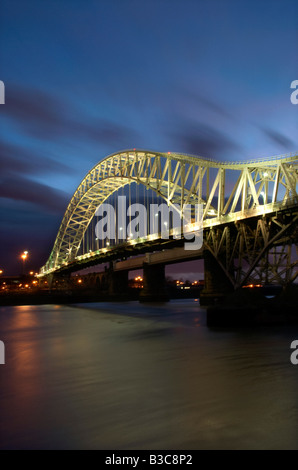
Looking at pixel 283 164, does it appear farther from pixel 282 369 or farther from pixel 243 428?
pixel 243 428

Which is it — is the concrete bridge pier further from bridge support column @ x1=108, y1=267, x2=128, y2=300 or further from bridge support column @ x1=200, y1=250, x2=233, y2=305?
bridge support column @ x1=200, y1=250, x2=233, y2=305

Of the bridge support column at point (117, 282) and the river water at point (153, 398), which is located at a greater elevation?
the bridge support column at point (117, 282)

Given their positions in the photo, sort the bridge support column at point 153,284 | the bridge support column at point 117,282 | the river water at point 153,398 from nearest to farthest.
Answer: the river water at point 153,398 → the bridge support column at point 153,284 → the bridge support column at point 117,282

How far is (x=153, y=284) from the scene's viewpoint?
72.8m

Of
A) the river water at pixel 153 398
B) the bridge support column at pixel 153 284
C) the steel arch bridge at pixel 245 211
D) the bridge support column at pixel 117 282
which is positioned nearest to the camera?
the river water at pixel 153 398

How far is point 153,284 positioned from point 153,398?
6510 centimetres

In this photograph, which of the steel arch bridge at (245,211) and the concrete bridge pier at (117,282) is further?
the concrete bridge pier at (117,282)

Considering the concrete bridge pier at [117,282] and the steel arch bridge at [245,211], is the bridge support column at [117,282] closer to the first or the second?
the concrete bridge pier at [117,282]

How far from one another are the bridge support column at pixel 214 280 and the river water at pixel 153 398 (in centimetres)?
2928

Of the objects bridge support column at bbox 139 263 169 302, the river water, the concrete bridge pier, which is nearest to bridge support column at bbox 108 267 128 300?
the concrete bridge pier

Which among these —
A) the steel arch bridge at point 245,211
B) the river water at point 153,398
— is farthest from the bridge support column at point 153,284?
the river water at point 153,398

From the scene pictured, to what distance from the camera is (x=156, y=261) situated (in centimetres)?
6825

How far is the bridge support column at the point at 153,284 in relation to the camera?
7112 centimetres

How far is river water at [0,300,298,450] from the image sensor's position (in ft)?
19.0
